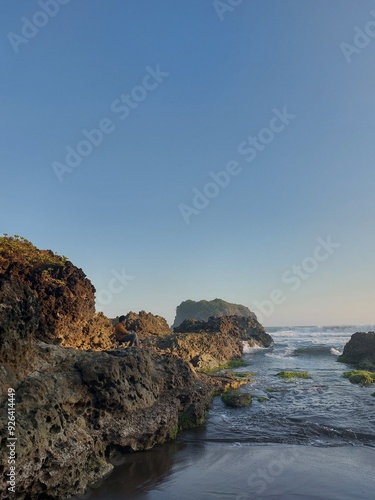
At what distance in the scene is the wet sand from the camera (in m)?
6.51

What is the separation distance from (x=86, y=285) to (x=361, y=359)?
81.2ft

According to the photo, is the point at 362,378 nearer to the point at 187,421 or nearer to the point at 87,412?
the point at 187,421

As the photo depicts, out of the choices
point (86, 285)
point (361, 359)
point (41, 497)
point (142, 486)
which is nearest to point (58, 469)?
point (41, 497)

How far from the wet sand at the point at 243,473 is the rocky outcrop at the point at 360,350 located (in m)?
22.4

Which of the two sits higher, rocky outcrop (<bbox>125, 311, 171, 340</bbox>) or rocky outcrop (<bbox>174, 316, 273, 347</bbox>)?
rocky outcrop (<bbox>125, 311, 171, 340</bbox>)

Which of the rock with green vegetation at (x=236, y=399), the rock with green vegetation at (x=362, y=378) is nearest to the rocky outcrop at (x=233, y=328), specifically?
the rock with green vegetation at (x=362, y=378)

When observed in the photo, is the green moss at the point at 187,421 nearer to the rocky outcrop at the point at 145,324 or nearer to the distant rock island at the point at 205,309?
the rocky outcrop at the point at 145,324

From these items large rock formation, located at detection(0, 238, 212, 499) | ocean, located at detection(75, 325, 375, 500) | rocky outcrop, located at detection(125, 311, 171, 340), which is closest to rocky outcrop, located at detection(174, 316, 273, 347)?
rocky outcrop, located at detection(125, 311, 171, 340)

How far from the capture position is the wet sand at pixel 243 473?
651cm

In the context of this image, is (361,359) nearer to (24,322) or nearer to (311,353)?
(311,353)

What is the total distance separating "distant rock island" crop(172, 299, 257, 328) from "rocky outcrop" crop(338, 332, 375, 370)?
10764 centimetres

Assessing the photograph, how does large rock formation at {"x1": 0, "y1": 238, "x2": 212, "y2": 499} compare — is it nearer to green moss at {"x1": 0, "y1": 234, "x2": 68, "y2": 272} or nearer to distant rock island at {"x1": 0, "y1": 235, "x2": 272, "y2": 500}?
distant rock island at {"x1": 0, "y1": 235, "x2": 272, "y2": 500}

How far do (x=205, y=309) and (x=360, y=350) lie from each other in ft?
382

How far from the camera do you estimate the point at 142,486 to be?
22.9 ft
